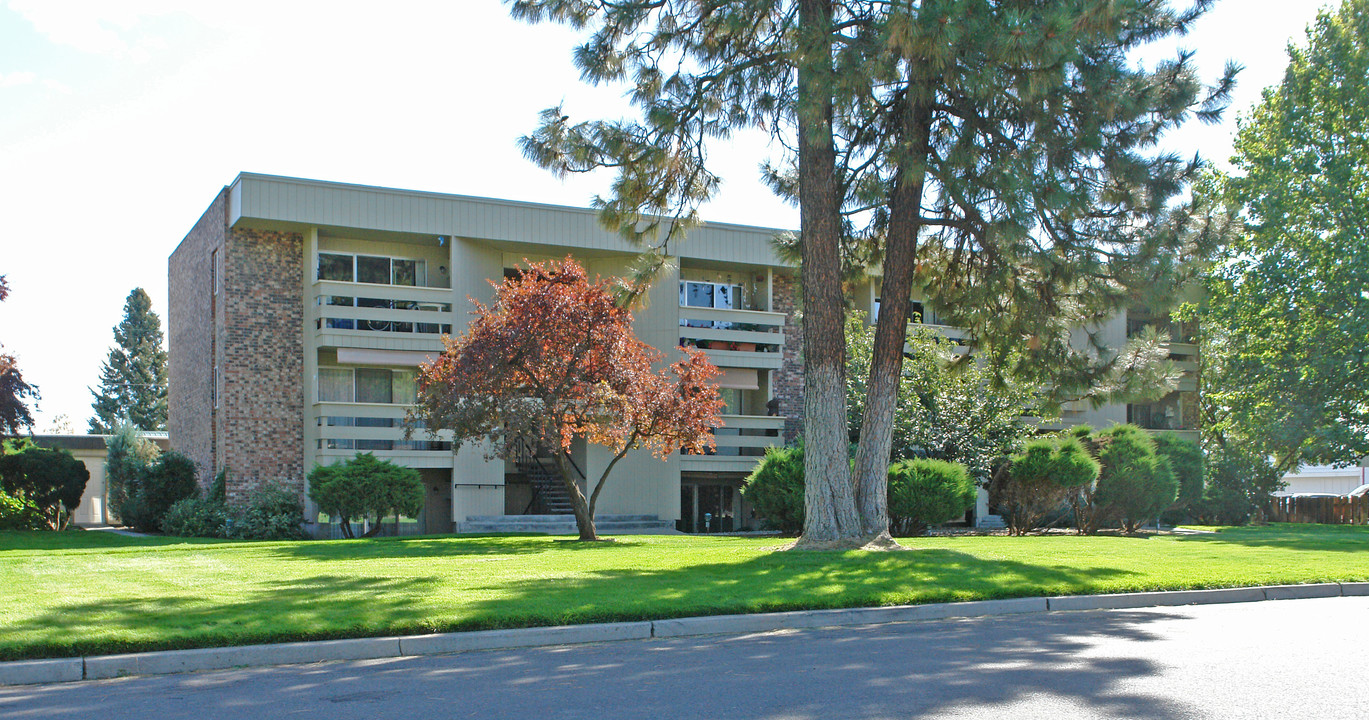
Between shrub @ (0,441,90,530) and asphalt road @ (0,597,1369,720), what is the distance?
25.6m

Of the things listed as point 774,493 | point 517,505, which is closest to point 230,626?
point 774,493

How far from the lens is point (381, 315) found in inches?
1121

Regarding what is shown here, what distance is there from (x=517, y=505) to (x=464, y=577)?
2010 centimetres

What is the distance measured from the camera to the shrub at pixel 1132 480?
2442 centimetres

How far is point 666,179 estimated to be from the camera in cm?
1859

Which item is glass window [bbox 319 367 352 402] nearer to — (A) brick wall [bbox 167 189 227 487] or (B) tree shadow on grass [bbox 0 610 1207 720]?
(A) brick wall [bbox 167 189 227 487]

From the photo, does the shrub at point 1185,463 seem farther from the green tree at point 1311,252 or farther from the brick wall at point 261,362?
the brick wall at point 261,362

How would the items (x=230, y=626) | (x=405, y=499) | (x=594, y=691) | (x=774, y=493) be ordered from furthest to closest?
1. (x=405, y=499)
2. (x=774, y=493)
3. (x=230, y=626)
4. (x=594, y=691)

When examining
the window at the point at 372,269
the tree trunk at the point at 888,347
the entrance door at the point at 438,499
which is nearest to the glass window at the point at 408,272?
the window at the point at 372,269

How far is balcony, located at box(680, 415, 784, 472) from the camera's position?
32.2 metres

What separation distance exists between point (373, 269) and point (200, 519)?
7867 millimetres

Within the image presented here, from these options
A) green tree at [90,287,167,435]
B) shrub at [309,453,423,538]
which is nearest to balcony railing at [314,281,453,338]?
shrub at [309,453,423,538]

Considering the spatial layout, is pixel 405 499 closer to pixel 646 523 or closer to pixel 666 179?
pixel 646 523

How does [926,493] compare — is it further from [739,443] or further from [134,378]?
[134,378]
